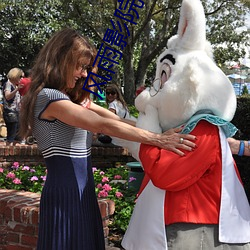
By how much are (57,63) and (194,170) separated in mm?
888

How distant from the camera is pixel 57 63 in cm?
210

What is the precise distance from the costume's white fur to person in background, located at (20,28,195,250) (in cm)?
22

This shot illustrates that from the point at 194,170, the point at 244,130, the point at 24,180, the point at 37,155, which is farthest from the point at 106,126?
the point at 37,155

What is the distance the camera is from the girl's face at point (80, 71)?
2.15 m

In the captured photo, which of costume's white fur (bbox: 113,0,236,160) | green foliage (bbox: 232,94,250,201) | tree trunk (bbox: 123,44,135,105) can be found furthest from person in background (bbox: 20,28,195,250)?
tree trunk (bbox: 123,44,135,105)

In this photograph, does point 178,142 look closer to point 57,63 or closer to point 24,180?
point 57,63

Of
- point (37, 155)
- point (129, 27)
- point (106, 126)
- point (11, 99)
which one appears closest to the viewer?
point (106, 126)

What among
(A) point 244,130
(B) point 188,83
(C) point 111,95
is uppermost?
(C) point 111,95

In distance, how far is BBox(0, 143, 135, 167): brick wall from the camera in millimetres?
6234

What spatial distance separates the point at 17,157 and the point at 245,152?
476 cm

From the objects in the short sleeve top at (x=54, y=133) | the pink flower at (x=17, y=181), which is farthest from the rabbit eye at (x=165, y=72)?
the pink flower at (x=17, y=181)

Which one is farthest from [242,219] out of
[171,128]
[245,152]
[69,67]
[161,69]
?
[69,67]

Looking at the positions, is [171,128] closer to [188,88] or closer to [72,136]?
[188,88]

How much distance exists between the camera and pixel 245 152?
87.0 inches
